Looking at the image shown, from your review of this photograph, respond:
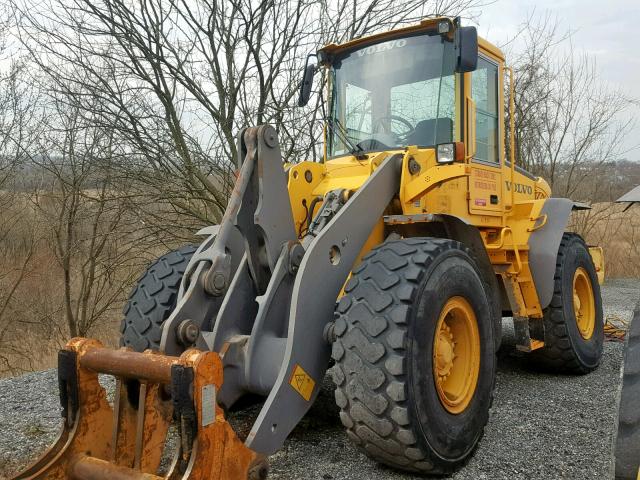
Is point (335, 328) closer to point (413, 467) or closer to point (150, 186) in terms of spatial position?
point (413, 467)

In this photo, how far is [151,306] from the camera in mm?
3717

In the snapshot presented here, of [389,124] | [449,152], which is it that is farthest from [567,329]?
[389,124]

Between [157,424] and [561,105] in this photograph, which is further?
[561,105]

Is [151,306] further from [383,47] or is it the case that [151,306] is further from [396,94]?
[383,47]

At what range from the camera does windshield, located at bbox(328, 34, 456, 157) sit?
4090 mm

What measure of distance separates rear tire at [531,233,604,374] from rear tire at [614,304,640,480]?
324 centimetres

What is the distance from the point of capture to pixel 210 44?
8.81m

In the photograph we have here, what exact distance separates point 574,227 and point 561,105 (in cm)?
341

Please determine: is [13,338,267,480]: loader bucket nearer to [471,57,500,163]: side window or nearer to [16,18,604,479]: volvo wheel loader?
[16,18,604,479]: volvo wheel loader

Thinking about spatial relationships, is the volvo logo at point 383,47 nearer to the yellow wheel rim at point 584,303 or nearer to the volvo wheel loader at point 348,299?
the volvo wheel loader at point 348,299

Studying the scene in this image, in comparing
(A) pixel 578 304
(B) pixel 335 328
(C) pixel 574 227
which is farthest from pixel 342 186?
(C) pixel 574 227

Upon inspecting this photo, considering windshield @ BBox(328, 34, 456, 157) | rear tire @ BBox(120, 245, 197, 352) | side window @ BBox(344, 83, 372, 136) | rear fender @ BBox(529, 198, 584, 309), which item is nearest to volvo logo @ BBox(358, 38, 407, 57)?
windshield @ BBox(328, 34, 456, 157)

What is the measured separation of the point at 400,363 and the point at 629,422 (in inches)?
47.6

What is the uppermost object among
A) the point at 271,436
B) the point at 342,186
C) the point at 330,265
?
the point at 342,186
